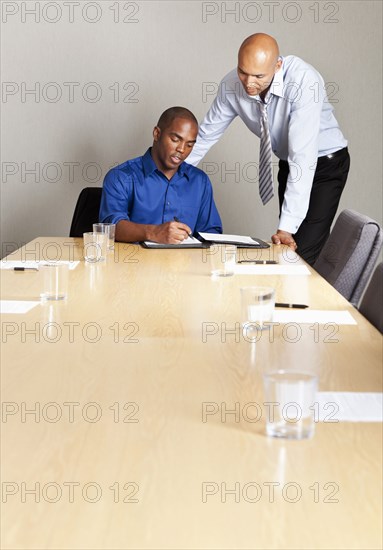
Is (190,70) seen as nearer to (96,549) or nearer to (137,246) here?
(137,246)

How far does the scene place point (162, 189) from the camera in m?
3.58

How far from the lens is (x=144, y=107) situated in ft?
17.7

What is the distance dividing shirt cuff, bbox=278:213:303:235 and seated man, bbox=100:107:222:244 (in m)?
0.33

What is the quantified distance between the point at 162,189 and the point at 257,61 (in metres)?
0.66

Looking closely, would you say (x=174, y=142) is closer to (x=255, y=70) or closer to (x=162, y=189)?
(x=162, y=189)

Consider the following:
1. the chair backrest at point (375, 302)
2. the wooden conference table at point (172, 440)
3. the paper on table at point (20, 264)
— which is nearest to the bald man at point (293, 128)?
the paper on table at point (20, 264)

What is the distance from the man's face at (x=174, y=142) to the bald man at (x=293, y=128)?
0.37 m

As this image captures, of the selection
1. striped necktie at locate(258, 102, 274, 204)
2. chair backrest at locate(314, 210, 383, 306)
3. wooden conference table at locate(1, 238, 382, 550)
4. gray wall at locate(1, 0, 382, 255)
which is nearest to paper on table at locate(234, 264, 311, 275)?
chair backrest at locate(314, 210, 383, 306)

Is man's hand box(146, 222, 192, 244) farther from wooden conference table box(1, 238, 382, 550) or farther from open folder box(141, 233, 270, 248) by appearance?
wooden conference table box(1, 238, 382, 550)

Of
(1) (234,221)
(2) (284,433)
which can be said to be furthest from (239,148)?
(2) (284,433)

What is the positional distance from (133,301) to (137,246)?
1.13m

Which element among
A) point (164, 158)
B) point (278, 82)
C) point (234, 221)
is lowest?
point (234, 221)

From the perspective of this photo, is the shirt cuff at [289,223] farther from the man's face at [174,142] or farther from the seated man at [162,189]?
the man's face at [174,142]

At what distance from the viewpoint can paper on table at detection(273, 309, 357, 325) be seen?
1.92 m
